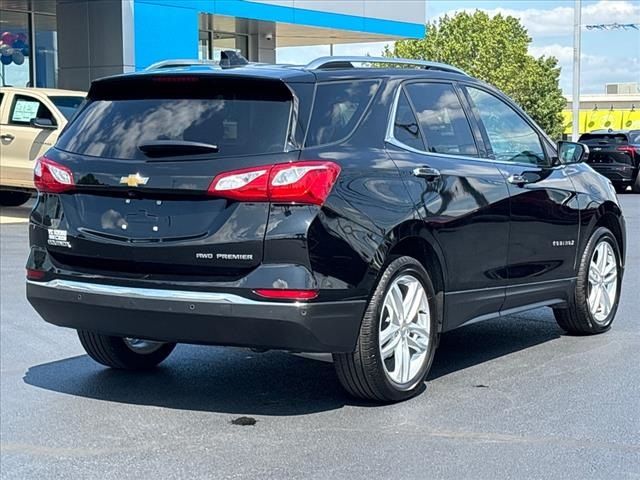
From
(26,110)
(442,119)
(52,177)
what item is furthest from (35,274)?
(26,110)

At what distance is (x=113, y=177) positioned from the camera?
5.14 meters

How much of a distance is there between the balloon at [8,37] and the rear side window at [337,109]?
18.7 metres

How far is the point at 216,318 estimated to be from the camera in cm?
489

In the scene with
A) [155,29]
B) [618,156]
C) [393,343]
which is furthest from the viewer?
[618,156]

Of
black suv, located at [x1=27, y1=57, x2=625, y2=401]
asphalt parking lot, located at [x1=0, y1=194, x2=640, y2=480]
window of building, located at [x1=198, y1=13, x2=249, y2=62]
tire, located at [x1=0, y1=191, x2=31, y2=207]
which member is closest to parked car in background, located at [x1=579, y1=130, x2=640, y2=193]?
window of building, located at [x1=198, y1=13, x2=249, y2=62]

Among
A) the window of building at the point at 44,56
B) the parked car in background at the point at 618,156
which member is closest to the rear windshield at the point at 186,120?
the window of building at the point at 44,56

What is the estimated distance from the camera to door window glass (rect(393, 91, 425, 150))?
5617mm

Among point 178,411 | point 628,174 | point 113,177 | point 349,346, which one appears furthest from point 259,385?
point 628,174

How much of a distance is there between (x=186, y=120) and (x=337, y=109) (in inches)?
31.4

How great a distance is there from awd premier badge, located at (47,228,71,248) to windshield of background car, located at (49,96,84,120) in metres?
10.6

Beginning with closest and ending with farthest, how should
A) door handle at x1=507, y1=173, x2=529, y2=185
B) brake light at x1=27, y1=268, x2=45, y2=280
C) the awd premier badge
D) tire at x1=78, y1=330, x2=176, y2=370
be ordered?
the awd premier badge
brake light at x1=27, y1=268, x2=45, y2=280
tire at x1=78, y1=330, x2=176, y2=370
door handle at x1=507, y1=173, x2=529, y2=185

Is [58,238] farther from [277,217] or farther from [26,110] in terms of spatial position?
[26,110]

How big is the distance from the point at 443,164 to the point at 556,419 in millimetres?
1560

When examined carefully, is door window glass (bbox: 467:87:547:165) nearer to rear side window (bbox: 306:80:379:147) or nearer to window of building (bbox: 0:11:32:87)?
rear side window (bbox: 306:80:379:147)
